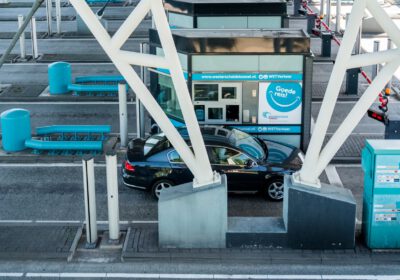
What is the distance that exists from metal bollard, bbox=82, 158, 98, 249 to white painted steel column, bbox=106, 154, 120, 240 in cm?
30

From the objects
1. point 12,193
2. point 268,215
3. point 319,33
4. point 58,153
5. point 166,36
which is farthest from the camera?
point 319,33

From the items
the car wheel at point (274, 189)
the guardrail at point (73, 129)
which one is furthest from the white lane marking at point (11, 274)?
the guardrail at point (73, 129)

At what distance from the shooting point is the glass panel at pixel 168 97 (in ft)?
61.8

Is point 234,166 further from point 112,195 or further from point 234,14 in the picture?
point 234,14

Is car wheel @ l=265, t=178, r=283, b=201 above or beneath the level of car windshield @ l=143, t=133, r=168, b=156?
beneath

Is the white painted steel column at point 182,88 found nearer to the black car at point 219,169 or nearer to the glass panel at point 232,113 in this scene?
the black car at point 219,169

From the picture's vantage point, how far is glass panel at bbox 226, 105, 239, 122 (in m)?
18.5

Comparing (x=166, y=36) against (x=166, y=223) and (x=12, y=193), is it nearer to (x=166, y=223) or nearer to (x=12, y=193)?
(x=166, y=223)

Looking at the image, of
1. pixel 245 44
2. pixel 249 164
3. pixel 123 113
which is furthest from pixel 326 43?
pixel 249 164

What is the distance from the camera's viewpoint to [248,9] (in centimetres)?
2364

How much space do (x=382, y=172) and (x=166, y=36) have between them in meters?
4.71

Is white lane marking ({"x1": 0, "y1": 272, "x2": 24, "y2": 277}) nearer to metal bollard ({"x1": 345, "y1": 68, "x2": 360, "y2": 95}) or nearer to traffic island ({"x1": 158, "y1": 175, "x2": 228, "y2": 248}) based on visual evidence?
traffic island ({"x1": 158, "y1": 175, "x2": 228, "y2": 248})

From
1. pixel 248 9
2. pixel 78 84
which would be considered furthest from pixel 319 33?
pixel 78 84

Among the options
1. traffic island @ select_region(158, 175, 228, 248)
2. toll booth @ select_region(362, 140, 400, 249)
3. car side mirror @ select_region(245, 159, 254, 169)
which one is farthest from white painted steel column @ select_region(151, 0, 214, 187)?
toll booth @ select_region(362, 140, 400, 249)
